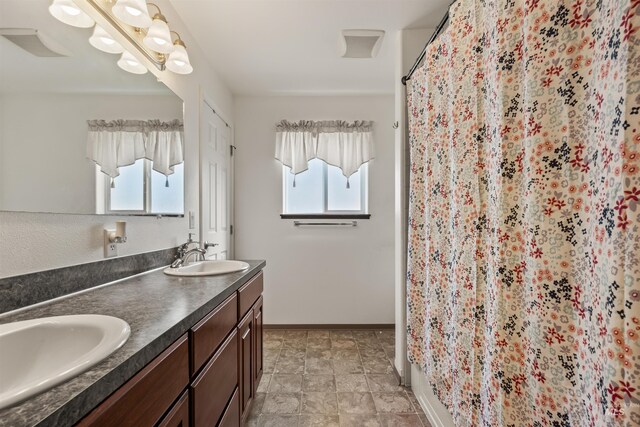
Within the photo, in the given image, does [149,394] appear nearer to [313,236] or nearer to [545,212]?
[545,212]

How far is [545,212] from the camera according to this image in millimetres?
696

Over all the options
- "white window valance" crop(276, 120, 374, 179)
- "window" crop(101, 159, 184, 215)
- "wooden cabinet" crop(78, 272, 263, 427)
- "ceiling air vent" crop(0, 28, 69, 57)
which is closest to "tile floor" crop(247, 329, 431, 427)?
"wooden cabinet" crop(78, 272, 263, 427)

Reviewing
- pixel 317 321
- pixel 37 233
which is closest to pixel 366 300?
pixel 317 321

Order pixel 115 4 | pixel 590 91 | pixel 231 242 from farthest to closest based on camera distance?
1. pixel 231 242
2. pixel 115 4
3. pixel 590 91

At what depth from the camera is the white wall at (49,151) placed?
800mm

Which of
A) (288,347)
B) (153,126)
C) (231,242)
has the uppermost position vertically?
(153,126)

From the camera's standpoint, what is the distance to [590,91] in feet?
2.04

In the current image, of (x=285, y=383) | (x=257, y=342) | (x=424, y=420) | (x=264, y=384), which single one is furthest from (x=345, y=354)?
(x=257, y=342)

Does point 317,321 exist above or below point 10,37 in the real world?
below

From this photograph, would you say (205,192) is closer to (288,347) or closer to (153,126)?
(153,126)

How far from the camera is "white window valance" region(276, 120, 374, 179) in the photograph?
112 inches

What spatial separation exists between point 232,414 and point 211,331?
0.53 metres

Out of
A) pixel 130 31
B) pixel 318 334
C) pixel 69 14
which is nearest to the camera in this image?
pixel 69 14

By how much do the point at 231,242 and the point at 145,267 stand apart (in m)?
1.38
